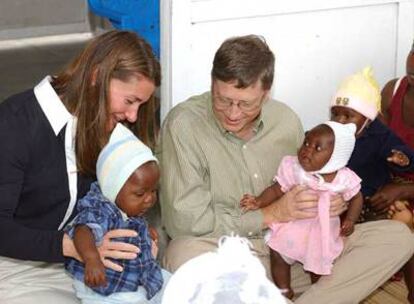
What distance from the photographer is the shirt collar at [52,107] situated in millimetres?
1949

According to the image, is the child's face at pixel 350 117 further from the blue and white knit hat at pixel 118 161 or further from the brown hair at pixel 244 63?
the blue and white knit hat at pixel 118 161

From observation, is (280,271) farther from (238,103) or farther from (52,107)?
(52,107)

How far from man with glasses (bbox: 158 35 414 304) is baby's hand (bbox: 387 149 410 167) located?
30cm

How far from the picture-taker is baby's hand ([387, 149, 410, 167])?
8.57 feet

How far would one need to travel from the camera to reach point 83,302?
1.98 meters

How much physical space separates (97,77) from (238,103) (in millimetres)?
Answer: 470

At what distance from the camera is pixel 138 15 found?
11.0 feet

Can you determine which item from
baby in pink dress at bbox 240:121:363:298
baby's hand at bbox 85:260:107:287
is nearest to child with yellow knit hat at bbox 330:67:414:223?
baby in pink dress at bbox 240:121:363:298

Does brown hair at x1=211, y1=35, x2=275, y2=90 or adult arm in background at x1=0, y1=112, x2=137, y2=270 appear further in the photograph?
brown hair at x1=211, y1=35, x2=275, y2=90

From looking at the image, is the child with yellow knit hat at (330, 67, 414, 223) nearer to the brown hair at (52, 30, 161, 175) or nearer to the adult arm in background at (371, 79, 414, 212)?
the adult arm in background at (371, 79, 414, 212)

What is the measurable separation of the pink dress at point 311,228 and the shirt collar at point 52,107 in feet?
2.51

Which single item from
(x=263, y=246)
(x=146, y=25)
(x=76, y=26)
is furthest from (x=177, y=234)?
(x=76, y=26)

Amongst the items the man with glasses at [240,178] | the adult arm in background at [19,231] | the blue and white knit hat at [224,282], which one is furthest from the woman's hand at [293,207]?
the blue and white knit hat at [224,282]

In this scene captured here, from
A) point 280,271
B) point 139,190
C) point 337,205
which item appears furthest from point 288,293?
point 139,190
